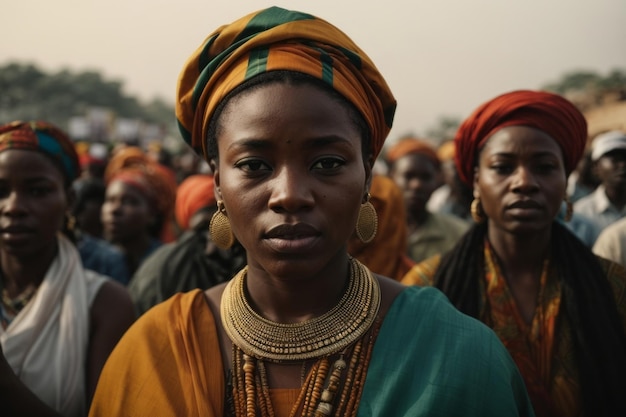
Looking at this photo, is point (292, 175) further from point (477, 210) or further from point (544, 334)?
point (477, 210)

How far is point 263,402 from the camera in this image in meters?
2.07

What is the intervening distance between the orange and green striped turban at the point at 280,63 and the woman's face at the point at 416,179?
15.5ft

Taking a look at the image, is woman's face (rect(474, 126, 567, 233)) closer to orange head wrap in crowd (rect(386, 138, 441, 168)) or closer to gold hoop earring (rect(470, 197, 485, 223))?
gold hoop earring (rect(470, 197, 485, 223))

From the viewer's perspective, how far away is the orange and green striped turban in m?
2.04

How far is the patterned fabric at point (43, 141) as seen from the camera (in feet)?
10.8

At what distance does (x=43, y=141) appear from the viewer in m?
3.34

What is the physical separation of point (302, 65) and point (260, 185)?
418 millimetres

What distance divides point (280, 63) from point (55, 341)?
6.26ft

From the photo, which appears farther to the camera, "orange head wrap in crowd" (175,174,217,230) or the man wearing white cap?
the man wearing white cap

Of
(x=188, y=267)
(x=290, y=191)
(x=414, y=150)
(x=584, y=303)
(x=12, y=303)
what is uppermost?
(x=414, y=150)

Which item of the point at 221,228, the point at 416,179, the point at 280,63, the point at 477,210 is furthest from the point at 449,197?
the point at 280,63

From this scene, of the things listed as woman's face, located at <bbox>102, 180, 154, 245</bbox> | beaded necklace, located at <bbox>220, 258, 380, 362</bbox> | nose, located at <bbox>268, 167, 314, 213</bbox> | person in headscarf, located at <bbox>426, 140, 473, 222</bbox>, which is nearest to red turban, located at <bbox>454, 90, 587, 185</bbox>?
beaded necklace, located at <bbox>220, 258, 380, 362</bbox>

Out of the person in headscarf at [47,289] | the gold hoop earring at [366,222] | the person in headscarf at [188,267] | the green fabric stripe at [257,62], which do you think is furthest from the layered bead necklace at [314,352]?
the person in headscarf at [188,267]

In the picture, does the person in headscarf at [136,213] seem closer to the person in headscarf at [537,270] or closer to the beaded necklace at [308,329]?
the person in headscarf at [537,270]
